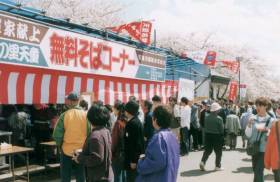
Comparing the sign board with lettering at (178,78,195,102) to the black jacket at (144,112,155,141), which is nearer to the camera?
the black jacket at (144,112,155,141)

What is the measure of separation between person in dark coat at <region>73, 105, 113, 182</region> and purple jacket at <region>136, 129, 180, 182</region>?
65 centimetres

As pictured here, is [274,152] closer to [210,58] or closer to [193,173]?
[193,173]

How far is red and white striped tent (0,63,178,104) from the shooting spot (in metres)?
7.15

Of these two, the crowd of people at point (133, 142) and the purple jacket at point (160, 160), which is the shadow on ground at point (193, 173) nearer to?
the crowd of people at point (133, 142)

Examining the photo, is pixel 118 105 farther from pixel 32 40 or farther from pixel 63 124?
pixel 32 40

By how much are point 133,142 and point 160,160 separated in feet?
5.54

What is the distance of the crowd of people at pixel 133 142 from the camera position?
386 centimetres

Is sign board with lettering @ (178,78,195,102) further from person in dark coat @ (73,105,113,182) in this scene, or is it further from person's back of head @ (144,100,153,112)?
person in dark coat @ (73,105,113,182)

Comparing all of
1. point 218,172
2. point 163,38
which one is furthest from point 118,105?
point 163,38

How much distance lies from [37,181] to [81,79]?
8.48ft

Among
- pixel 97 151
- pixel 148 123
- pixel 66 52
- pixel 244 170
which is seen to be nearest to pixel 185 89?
pixel 244 170

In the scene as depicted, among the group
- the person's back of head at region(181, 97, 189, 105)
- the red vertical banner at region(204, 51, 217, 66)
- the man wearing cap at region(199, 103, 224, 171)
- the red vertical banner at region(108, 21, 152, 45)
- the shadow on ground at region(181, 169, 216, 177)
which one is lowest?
the shadow on ground at region(181, 169, 216, 177)

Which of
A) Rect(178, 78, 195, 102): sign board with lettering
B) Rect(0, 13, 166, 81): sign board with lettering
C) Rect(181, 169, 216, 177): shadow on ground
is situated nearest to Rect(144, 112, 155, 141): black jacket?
Rect(181, 169, 216, 177): shadow on ground

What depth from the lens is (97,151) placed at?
4270 millimetres
